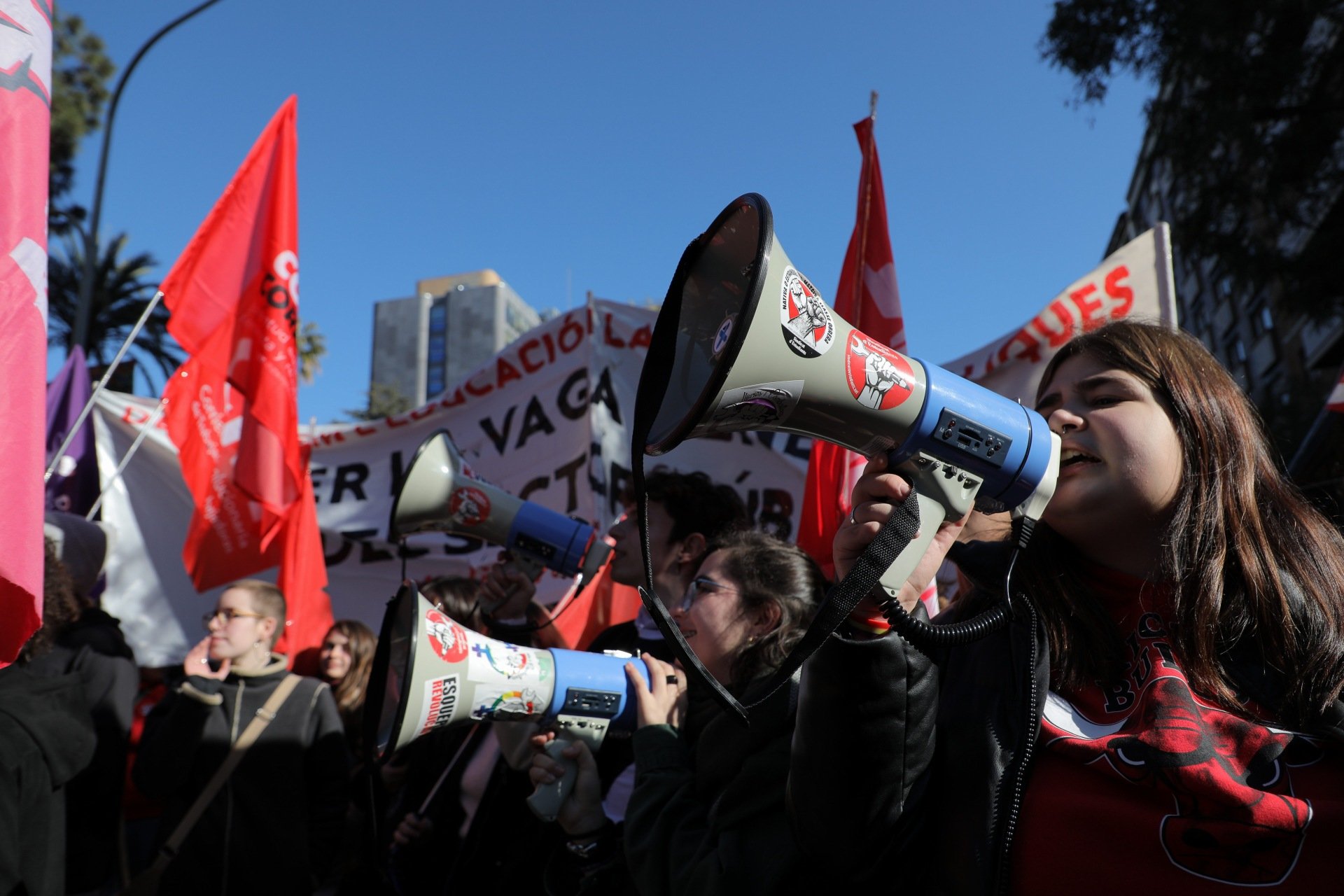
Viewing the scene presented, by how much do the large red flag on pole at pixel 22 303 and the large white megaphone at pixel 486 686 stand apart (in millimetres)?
674

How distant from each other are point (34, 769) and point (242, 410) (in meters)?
2.03

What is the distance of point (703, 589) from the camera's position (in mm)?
2066

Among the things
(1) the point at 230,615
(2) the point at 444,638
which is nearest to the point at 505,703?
(2) the point at 444,638

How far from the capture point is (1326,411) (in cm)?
358

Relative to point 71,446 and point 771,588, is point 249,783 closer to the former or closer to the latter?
point 771,588

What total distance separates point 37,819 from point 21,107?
1574mm

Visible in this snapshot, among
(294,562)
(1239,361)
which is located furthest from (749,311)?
(1239,361)

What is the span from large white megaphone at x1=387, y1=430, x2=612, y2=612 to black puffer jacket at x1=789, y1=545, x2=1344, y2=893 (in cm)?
196

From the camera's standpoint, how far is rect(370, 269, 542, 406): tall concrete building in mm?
69562

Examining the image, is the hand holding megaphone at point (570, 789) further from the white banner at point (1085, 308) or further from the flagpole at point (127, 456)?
the flagpole at point (127, 456)

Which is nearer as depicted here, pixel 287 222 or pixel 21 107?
pixel 21 107

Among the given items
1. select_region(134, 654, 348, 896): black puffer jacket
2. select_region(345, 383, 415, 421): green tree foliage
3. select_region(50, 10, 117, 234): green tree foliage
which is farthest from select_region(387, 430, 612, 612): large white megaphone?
select_region(345, 383, 415, 421): green tree foliage

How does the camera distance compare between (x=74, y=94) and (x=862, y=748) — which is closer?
(x=862, y=748)

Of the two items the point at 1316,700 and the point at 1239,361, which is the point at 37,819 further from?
the point at 1239,361
